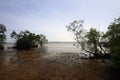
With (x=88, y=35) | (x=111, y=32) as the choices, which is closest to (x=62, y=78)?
(x=111, y=32)

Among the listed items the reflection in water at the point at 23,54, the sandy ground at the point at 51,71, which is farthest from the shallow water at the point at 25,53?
the sandy ground at the point at 51,71

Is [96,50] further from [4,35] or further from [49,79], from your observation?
[4,35]

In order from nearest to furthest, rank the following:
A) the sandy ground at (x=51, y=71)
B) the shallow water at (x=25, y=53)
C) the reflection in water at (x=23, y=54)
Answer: the sandy ground at (x=51, y=71) < the reflection in water at (x=23, y=54) < the shallow water at (x=25, y=53)

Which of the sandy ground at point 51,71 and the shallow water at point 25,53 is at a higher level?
the shallow water at point 25,53

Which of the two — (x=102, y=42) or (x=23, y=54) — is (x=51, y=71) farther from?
(x=23, y=54)

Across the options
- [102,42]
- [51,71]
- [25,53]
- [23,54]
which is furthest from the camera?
[25,53]

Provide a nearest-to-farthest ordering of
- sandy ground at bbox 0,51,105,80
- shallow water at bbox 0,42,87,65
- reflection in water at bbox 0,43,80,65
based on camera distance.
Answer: sandy ground at bbox 0,51,105,80 → reflection in water at bbox 0,43,80,65 → shallow water at bbox 0,42,87,65

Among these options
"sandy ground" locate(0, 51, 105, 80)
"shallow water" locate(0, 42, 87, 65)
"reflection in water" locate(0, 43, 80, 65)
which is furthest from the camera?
"shallow water" locate(0, 42, 87, 65)

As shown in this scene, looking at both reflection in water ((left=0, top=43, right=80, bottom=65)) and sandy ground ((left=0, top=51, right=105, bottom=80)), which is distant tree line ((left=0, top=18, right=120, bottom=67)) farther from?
reflection in water ((left=0, top=43, right=80, bottom=65))

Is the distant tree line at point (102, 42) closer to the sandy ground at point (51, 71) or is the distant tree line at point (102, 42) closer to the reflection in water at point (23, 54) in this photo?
the sandy ground at point (51, 71)

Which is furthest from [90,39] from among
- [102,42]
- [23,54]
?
[23,54]

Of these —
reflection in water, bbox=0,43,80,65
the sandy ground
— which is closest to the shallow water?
reflection in water, bbox=0,43,80,65

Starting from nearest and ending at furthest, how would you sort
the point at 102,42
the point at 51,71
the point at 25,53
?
the point at 51,71, the point at 102,42, the point at 25,53

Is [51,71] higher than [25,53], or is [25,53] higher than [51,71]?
[25,53]
